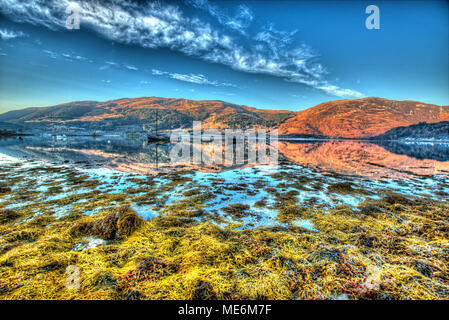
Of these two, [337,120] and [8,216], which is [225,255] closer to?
[8,216]

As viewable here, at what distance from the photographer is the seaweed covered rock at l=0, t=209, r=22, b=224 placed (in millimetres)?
4409

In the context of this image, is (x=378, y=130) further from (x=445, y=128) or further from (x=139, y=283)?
(x=139, y=283)

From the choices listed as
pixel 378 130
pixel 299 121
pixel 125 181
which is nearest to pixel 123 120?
pixel 299 121

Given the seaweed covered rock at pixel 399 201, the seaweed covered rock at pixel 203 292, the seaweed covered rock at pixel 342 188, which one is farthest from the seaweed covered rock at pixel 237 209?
the seaweed covered rock at pixel 399 201

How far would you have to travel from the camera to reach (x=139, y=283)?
2.55 meters

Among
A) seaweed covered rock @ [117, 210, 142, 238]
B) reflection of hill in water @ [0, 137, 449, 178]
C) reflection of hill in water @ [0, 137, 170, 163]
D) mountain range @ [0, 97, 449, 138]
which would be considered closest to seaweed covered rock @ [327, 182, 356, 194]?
reflection of hill in water @ [0, 137, 449, 178]

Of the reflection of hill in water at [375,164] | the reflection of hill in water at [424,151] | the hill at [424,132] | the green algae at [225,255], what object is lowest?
the green algae at [225,255]

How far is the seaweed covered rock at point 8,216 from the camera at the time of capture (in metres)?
4.41

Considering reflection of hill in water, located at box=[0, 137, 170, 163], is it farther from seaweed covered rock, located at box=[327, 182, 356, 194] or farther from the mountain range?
the mountain range

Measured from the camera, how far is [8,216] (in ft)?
15.0

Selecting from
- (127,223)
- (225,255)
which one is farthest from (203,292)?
(127,223)

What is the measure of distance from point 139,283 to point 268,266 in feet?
6.84

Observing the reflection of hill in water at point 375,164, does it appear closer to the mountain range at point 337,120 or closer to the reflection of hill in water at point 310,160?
the reflection of hill in water at point 310,160

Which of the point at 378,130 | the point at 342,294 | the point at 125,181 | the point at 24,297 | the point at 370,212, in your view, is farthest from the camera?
the point at 378,130
